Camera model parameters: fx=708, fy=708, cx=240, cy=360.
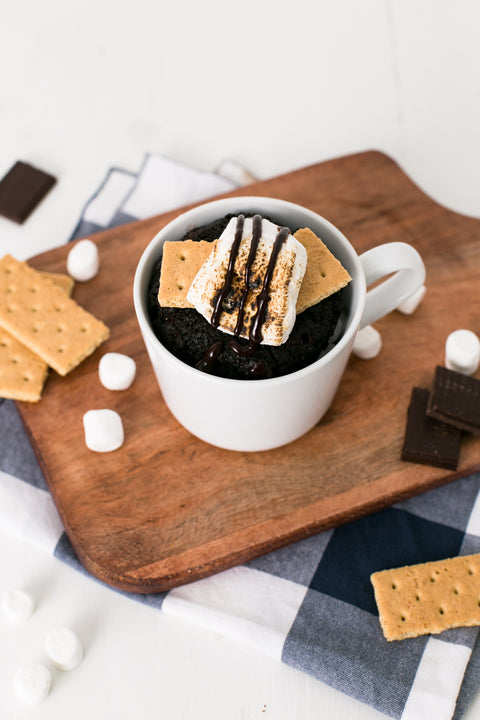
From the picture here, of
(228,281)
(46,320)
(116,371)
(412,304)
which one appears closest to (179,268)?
(228,281)

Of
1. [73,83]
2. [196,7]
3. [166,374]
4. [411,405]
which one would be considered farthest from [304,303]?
[196,7]

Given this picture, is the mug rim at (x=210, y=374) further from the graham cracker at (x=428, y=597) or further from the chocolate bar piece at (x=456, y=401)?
the graham cracker at (x=428, y=597)

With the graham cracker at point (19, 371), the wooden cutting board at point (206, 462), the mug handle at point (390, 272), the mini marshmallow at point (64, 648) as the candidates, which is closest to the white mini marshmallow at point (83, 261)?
the wooden cutting board at point (206, 462)

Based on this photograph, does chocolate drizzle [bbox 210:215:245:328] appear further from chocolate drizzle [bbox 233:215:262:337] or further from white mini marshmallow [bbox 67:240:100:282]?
white mini marshmallow [bbox 67:240:100:282]

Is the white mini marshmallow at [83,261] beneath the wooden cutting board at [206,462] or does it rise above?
above

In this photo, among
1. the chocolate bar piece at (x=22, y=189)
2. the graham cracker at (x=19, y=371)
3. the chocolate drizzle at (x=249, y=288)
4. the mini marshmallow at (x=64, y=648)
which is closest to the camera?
the chocolate drizzle at (x=249, y=288)

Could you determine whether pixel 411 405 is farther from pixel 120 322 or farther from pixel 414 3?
pixel 414 3

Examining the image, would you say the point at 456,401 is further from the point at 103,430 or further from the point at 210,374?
the point at 103,430
